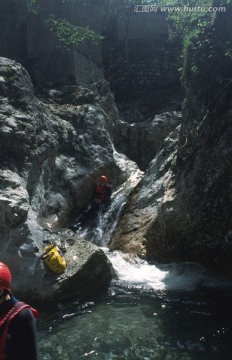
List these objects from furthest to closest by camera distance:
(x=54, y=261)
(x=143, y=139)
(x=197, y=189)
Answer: (x=143, y=139) → (x=197, y=189) → (x=54, y=261)

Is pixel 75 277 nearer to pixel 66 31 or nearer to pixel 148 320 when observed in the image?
pixel 148 320

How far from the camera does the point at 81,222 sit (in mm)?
10820

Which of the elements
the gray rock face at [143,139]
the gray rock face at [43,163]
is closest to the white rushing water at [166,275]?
the gray rock face at [43,163]

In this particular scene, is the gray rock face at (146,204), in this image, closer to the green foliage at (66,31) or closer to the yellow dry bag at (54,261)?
the yellow dry bag at (54,261)

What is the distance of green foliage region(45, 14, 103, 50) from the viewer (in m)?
17.5

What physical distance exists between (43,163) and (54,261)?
12.8 feet

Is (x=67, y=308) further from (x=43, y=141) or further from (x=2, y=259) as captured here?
(x=43, y=141)

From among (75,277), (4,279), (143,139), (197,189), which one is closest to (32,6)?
(143,139)

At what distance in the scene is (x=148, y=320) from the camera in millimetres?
5367

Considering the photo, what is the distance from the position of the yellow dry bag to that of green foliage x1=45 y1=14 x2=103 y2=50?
13693 millimetres

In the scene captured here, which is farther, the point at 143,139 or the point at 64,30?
the point at 64,30

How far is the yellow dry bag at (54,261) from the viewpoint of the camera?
20.2 ft

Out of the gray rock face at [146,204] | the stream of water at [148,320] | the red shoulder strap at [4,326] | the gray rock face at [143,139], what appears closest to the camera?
the red shoulder strap at [4,326]

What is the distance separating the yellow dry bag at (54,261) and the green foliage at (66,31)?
44.9 ft
